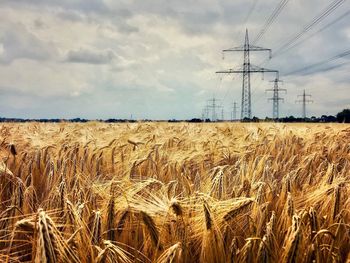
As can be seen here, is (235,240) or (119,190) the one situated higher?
(119,190)

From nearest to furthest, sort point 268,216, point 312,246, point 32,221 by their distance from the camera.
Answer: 1. point 32,221
2. point 312,246
3. point 268,216

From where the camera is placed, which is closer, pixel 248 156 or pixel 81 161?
pixel 81 161

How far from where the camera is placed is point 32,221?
1684mm

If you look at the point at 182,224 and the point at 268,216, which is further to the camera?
the point at 268,216

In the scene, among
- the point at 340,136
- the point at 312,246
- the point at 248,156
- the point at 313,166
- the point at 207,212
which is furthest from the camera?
the point at 340,136

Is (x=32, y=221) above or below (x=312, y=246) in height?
above

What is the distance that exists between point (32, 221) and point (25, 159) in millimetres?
2781

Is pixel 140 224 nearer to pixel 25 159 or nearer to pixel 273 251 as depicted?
pixel 273 251

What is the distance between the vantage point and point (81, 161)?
4352 mm

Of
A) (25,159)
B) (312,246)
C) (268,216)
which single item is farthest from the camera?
(25,159)

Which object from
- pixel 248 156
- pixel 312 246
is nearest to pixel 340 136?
pixel 248 156

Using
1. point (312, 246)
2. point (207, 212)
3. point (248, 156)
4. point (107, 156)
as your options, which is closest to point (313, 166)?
point (248, 156)

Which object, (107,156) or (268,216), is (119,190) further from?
(107,156)

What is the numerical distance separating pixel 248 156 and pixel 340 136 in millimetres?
3621
